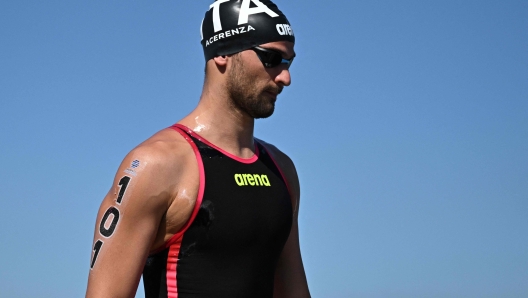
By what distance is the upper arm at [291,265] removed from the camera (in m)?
5.24

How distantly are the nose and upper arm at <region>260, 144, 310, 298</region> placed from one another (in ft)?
2.40

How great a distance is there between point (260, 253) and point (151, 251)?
0.70m

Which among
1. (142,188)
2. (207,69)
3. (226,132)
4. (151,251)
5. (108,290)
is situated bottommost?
(108,290)

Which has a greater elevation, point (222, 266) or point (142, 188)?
point (142, 188)

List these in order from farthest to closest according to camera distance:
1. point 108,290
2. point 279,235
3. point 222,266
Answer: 1. point 279,235
2. point 222,266
3. point 108,290

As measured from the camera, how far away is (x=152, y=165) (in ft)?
13.8

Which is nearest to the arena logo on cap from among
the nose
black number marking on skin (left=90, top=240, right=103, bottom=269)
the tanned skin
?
the tanned skin

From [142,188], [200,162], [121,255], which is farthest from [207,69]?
[121,255]

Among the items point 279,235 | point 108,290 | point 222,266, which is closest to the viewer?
point 108,290

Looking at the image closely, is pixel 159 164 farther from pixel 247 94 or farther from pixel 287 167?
pixel 287 167

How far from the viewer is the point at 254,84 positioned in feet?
15.2

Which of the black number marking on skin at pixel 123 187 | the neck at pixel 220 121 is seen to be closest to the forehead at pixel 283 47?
the neck at pixel 220 121

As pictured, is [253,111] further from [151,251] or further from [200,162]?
[151,251]

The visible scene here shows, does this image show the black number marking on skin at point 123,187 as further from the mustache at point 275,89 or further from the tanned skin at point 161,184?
the mustache at point 275,89
